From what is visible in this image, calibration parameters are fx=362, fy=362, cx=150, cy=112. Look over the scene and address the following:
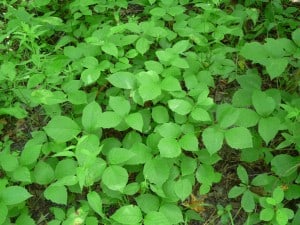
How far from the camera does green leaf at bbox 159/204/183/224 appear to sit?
6.84ft

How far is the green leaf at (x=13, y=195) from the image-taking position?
1936 mm

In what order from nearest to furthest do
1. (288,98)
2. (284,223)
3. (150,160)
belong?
(284,223), (150,160), (288,98)

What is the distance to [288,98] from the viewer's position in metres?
2.52

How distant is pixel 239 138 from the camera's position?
6.84 ft

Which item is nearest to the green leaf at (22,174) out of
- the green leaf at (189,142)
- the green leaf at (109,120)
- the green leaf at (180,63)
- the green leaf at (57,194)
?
the green leaf at (57,194)

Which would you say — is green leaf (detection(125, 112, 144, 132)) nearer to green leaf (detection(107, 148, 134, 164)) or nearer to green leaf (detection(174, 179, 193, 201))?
green leaf (detection(107, 148, 134, 164))

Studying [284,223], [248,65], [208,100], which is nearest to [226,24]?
[248,65]

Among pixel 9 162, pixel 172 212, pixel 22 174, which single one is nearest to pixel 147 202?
pixel 172 212

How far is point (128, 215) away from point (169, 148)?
43 cm

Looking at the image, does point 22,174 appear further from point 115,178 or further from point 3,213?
point 115,178

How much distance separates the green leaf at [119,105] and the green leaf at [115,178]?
14.4 inches

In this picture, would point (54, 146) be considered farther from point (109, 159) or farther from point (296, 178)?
point (296, 178)

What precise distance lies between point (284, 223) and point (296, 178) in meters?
0.34

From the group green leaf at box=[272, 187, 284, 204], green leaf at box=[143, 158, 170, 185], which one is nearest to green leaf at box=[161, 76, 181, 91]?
green leaf at box=[143, 158, 170, 185]
